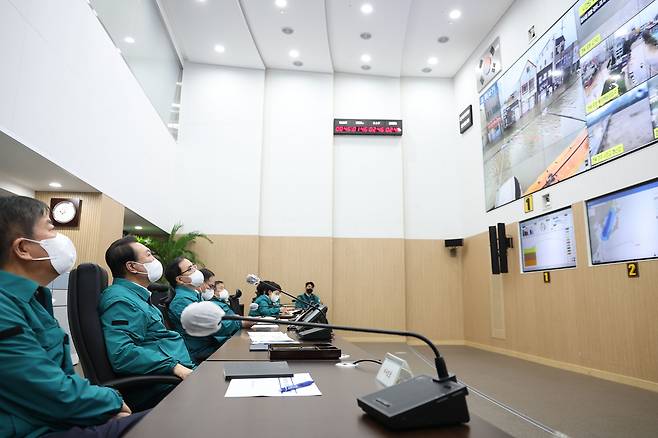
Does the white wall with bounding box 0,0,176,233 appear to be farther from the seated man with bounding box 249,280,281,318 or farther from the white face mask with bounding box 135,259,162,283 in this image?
the seated man with bounding box 249,280,281,318

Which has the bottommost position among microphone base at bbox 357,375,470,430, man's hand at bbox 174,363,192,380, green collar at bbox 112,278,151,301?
man's hand at bbox 174,363,192,380

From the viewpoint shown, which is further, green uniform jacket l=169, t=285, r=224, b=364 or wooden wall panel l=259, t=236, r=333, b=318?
wooden wall panel l=259, t=236, r=333, b=318

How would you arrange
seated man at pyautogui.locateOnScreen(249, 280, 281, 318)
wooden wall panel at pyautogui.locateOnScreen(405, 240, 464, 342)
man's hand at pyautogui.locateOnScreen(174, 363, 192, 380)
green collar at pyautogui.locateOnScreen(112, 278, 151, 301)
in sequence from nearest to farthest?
man's hand at pyautogui.locateOnScreen(174, 363, 192, 380), green collar at pyautogui.locateOnScreen(112, 278, 151, 301), seated man at pyautogui.locateOnScreen(249, 280, 281, 318), wooden wall panel at pyautogui.locateOnScreen(405, 240, 464, 342)

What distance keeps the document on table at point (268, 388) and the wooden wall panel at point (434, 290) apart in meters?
7.34

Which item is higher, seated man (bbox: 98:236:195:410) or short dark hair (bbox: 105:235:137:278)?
short dark hair (bbox: 105:235:137:278)

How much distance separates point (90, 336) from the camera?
5.63ft

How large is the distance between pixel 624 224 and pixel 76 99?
18.8 ft

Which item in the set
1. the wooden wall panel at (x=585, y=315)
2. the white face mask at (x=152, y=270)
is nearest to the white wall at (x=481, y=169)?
the wooden wall panel at (x=585, y=315)

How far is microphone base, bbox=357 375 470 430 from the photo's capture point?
853 millimetres

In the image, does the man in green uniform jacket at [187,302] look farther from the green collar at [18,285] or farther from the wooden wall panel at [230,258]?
the wooden wall panel at [230,258]

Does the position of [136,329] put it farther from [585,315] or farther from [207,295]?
[585,315]

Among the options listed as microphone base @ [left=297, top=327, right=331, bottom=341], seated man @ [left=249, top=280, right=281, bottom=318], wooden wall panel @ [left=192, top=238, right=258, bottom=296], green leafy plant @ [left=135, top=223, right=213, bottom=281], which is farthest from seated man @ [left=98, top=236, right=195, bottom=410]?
wooden wall panel @ [left=192, top=238, right=258, bottom=296]

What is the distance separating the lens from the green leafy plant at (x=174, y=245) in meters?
7.38

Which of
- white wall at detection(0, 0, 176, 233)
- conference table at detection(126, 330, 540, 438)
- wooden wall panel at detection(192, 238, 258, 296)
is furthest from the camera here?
wooden wall panel at detection(192, 238, 258, 296)
